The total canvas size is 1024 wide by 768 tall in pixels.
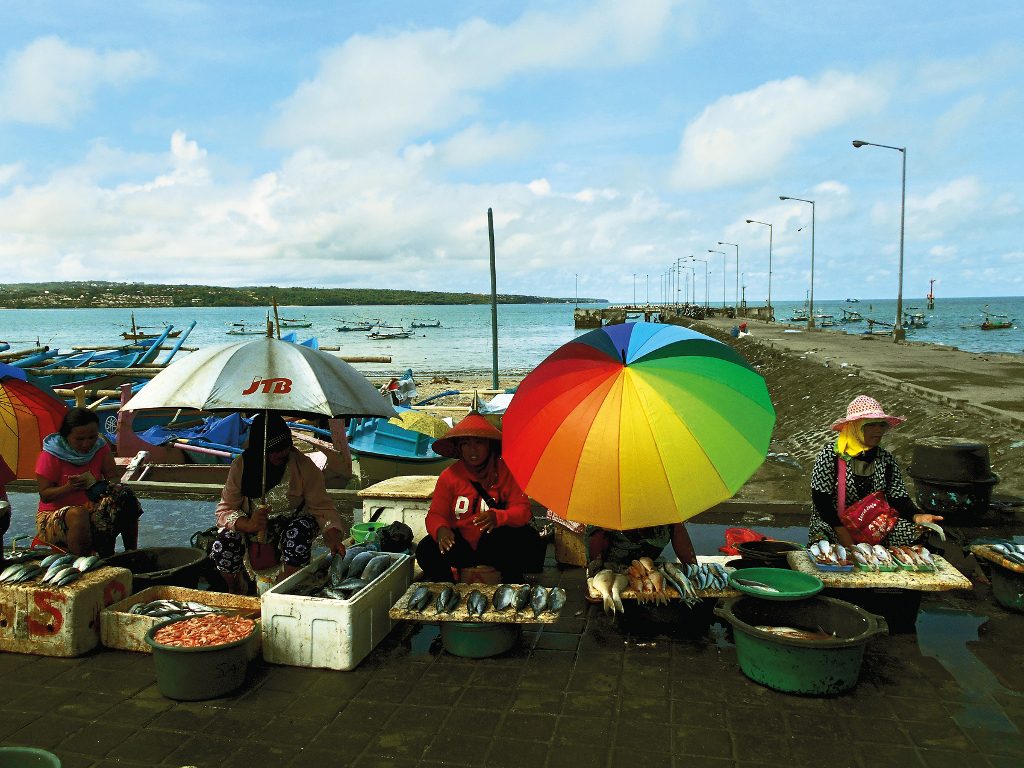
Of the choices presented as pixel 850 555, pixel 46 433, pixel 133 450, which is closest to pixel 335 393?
pixel 46 433

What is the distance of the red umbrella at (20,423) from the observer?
19.6 feet

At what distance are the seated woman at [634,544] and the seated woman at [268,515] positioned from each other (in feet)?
6.35

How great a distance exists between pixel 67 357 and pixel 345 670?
25853 millimetres

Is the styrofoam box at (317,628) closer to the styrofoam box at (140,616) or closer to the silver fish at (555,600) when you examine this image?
the styrofoam box at (140,616)

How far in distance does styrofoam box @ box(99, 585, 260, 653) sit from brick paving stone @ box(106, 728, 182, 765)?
2.55ft

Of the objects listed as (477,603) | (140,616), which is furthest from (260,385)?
(477,603)

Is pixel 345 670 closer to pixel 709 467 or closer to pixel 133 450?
pixel 709 467

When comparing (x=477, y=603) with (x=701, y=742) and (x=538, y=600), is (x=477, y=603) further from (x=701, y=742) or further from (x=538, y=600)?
(x=701, y=742)

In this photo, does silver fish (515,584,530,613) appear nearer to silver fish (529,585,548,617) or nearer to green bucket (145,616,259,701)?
silver fish (529,585,548,617)

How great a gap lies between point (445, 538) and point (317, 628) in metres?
1.04

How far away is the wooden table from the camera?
470 cm

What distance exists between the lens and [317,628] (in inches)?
177

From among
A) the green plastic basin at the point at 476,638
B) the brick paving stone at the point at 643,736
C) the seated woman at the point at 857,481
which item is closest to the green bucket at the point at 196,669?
the green plastic basin at the point at 476,638

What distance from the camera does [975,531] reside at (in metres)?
7.58
